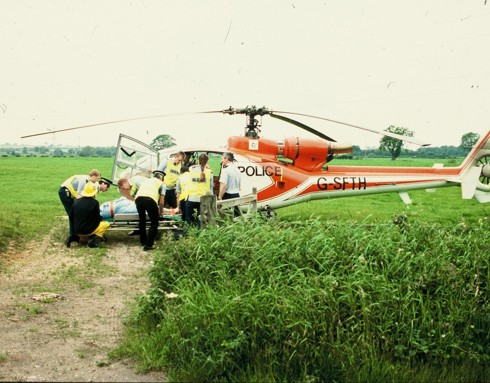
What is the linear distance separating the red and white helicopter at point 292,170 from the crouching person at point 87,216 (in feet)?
4.92

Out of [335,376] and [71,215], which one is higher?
[71,215]

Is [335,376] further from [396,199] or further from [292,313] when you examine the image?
[396,199]

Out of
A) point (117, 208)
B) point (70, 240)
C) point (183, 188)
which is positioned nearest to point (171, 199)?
point (117, 208)

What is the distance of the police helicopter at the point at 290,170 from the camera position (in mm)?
11922

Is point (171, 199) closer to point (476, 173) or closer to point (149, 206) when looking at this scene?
point (149, 206)

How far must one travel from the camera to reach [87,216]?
33.2 feet

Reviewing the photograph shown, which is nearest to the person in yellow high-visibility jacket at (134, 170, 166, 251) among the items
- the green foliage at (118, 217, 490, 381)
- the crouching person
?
the crouching person

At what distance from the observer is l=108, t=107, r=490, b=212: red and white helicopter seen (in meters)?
12.0

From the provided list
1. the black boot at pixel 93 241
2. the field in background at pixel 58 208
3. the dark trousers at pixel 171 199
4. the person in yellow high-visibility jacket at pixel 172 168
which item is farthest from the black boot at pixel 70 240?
the dark trousers at pixel 171 199

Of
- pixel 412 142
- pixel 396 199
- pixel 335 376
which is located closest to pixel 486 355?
pixel 335 376

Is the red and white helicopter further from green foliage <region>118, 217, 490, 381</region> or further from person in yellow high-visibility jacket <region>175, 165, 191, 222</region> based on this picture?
green foliage <region>118, 217, 490, 381</region>

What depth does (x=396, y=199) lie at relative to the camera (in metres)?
22.8

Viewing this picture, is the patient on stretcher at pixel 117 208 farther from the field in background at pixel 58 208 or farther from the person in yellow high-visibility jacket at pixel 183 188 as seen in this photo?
the field in background at pixel 58 208

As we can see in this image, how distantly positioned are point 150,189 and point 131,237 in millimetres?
1656
